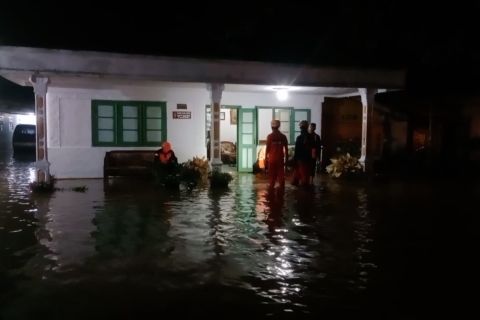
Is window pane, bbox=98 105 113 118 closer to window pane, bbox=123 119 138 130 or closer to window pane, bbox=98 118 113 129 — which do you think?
window pane, bbox=98 118 113 129

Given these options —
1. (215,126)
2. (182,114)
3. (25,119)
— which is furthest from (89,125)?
(25,119)

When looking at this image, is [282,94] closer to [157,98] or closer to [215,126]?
[215,126]

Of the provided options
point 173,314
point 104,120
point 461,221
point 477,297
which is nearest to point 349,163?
point 461,221

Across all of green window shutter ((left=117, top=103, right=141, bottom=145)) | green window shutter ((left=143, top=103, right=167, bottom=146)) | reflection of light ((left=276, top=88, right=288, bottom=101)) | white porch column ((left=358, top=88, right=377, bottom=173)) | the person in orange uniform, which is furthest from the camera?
reflection of light ((left=276, top=88, right=288, bottom=101))

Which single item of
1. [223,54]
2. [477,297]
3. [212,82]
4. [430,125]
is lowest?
[477,297]

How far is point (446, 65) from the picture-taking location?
2155 centimetres

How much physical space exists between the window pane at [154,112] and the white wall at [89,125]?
295mm

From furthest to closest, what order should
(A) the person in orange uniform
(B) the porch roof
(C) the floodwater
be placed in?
1. (A) the person in orange uniform
2. (B) the porch roof
3. (C) the floodwater

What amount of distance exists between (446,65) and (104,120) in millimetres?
15179

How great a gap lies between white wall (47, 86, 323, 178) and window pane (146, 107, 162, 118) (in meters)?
0.29

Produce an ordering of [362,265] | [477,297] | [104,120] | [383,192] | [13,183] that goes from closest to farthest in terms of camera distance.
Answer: [477,297] < [362,265] < [383,192] < [13,183] < [104,120]

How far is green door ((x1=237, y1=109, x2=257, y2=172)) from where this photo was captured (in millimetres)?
17016

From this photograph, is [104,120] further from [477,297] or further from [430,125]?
[477,297]

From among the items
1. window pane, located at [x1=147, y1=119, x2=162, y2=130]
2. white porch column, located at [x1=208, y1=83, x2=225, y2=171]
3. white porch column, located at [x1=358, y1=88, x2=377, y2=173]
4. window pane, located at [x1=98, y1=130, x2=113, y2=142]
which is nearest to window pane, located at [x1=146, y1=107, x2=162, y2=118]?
window pane, located at [x1=147, y1=119, x2=162, y2=130]
